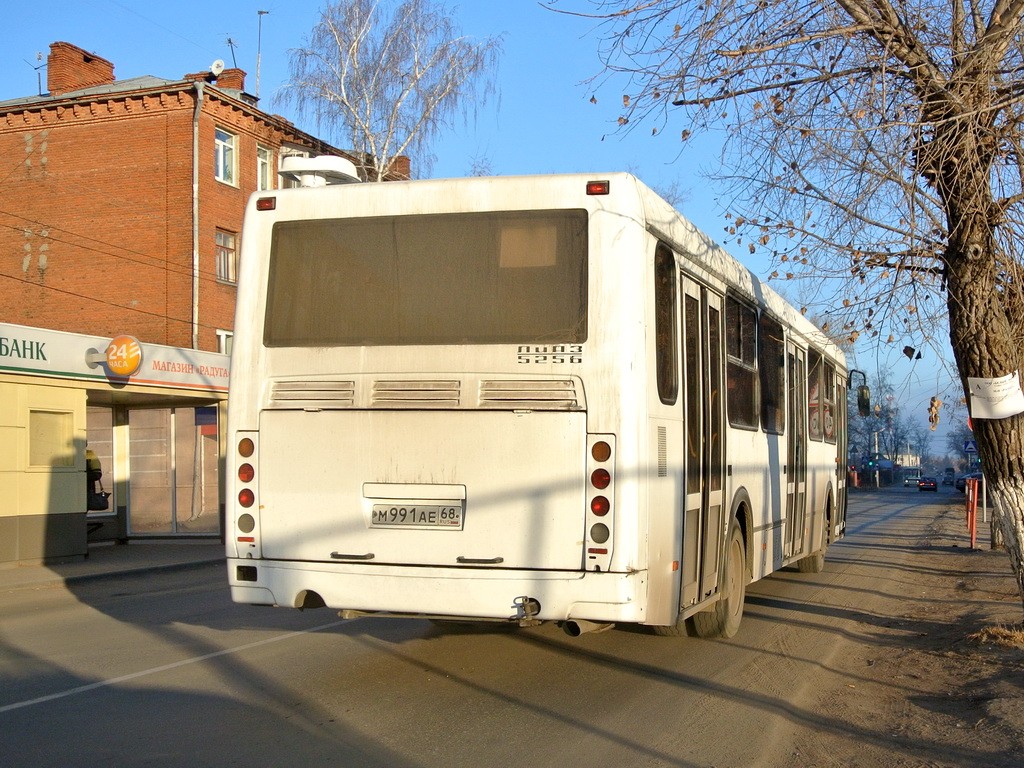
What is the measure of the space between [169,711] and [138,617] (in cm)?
555

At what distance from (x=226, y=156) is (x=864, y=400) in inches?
891

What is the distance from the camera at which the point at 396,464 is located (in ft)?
22.7

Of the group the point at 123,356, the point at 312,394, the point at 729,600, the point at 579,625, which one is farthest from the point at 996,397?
the point at 123,356

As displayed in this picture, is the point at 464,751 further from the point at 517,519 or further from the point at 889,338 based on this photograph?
the point at 889,338

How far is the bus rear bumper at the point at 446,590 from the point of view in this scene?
6.54 m

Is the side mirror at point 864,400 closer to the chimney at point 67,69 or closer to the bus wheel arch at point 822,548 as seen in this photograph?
the bus wheel arch at point 822,548

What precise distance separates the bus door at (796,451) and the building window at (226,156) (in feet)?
78.4

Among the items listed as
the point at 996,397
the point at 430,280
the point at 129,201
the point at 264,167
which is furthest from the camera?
the point at 264,167

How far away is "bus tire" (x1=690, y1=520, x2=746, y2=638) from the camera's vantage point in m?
9.11

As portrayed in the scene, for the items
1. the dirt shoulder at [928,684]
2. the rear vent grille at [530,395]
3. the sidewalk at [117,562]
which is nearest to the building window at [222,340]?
the sidewalk at [117,562]

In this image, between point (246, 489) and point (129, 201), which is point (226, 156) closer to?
point (129, 201)

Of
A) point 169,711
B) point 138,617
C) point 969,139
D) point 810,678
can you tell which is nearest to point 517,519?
point 169,711

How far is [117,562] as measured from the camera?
19.5 meters

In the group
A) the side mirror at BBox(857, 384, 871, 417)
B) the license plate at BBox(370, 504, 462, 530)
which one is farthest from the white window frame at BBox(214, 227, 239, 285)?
the license plate at BBox(370, 504, 462, 530)
